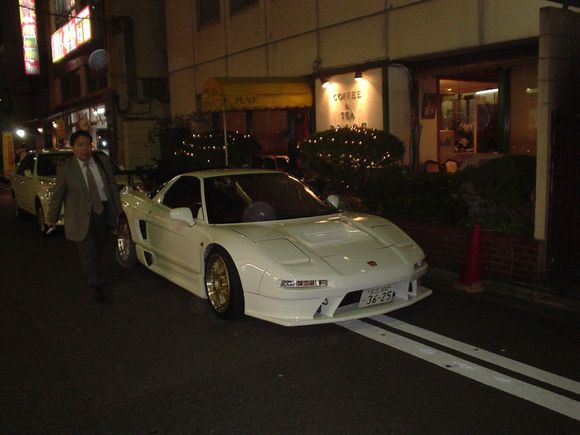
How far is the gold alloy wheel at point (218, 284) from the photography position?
16.3ft

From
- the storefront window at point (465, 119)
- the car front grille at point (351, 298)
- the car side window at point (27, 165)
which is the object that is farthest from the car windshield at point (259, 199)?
the car side window at point (27, 165)

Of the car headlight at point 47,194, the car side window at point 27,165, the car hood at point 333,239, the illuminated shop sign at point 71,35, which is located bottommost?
the car hood at point 333,239

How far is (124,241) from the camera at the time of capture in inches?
291

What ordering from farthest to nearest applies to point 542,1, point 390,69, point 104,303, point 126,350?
point 390,69, point 542,1, point 104,303, point 126,350

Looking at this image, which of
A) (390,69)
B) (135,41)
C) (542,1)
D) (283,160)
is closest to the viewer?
(542,1)

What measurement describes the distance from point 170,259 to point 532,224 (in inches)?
158

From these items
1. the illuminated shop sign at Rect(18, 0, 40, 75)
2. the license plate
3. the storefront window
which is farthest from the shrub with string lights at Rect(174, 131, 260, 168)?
the illuminated shop sign at Rect(18, 0, 40, 75)

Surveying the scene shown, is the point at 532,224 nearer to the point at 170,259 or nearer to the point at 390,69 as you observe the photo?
the point at 170,259

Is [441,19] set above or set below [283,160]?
above

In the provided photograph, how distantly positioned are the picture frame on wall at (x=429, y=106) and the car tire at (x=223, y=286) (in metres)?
7.42

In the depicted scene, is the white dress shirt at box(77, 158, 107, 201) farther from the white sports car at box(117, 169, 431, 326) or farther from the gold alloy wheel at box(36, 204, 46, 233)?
the gold alloy wheel at box(36, 204, 46, 233)

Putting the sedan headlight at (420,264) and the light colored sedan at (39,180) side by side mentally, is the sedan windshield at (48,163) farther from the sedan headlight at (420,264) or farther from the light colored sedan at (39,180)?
the sedan headlight at (420,264)

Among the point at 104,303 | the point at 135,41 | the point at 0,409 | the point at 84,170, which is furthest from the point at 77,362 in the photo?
the point at 135,41

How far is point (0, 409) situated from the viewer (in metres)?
3.54
